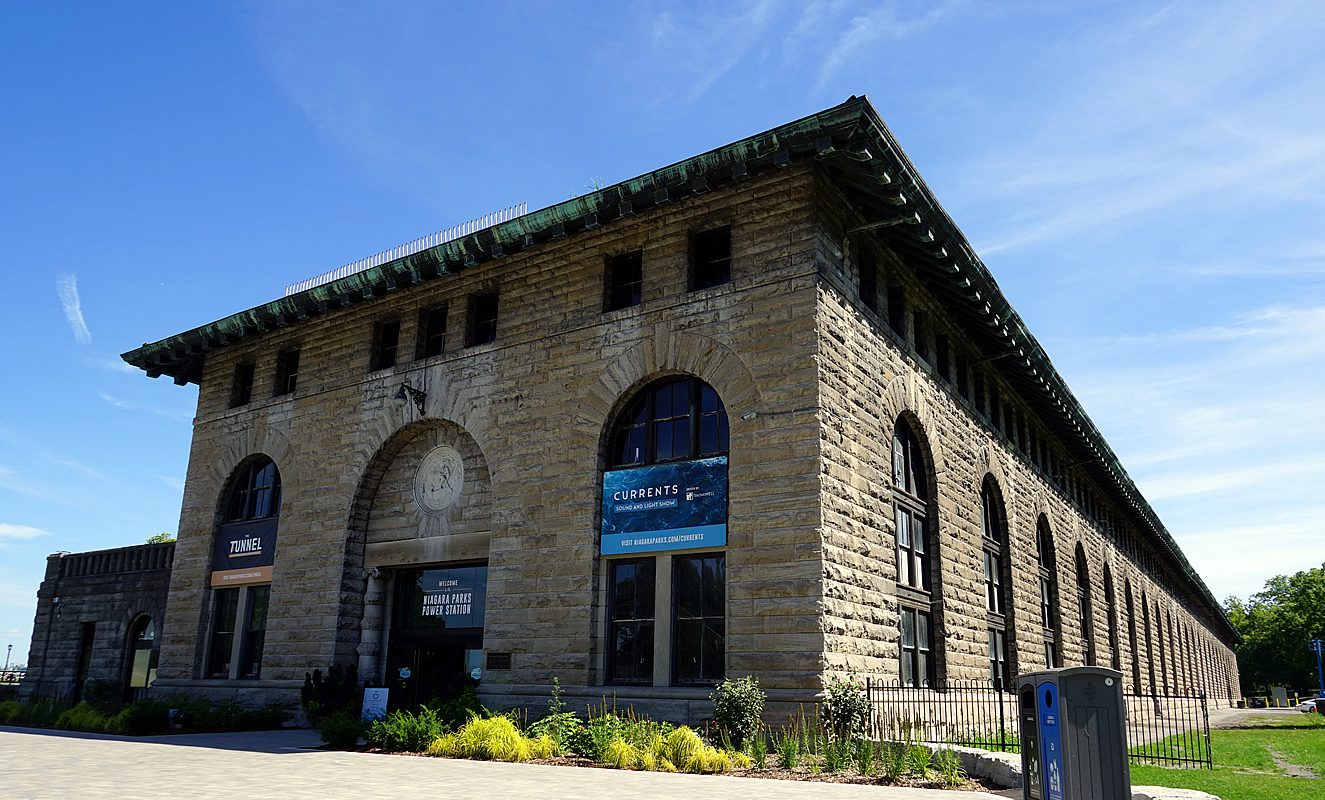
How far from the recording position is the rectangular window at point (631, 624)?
17.2 meters

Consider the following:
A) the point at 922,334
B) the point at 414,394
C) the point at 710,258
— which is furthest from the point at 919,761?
the point at 414,394

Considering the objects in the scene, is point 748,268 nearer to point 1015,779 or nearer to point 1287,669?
point 1015,779

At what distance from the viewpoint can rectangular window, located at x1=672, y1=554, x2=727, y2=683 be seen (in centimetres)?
1641

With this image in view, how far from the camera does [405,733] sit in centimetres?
1572

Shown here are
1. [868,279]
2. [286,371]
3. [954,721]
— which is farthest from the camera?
[286,371]

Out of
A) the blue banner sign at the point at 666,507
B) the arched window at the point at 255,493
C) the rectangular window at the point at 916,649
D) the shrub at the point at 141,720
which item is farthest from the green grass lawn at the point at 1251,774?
the arched window at the point at 255,493

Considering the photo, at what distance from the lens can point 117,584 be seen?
30.2 meters

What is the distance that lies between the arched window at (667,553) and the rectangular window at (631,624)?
18 mm

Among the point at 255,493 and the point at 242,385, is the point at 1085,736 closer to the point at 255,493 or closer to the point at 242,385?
the point at 255,493

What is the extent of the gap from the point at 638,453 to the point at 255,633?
11.8 meters

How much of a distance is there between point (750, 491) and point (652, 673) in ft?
12.2

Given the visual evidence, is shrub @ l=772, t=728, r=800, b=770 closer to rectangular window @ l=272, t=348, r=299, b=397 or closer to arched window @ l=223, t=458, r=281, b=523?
arched window @ l=223, t=458, r=281, b=523

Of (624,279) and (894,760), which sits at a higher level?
(624,279)

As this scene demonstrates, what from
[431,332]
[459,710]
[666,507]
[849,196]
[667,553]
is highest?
[849,196]
